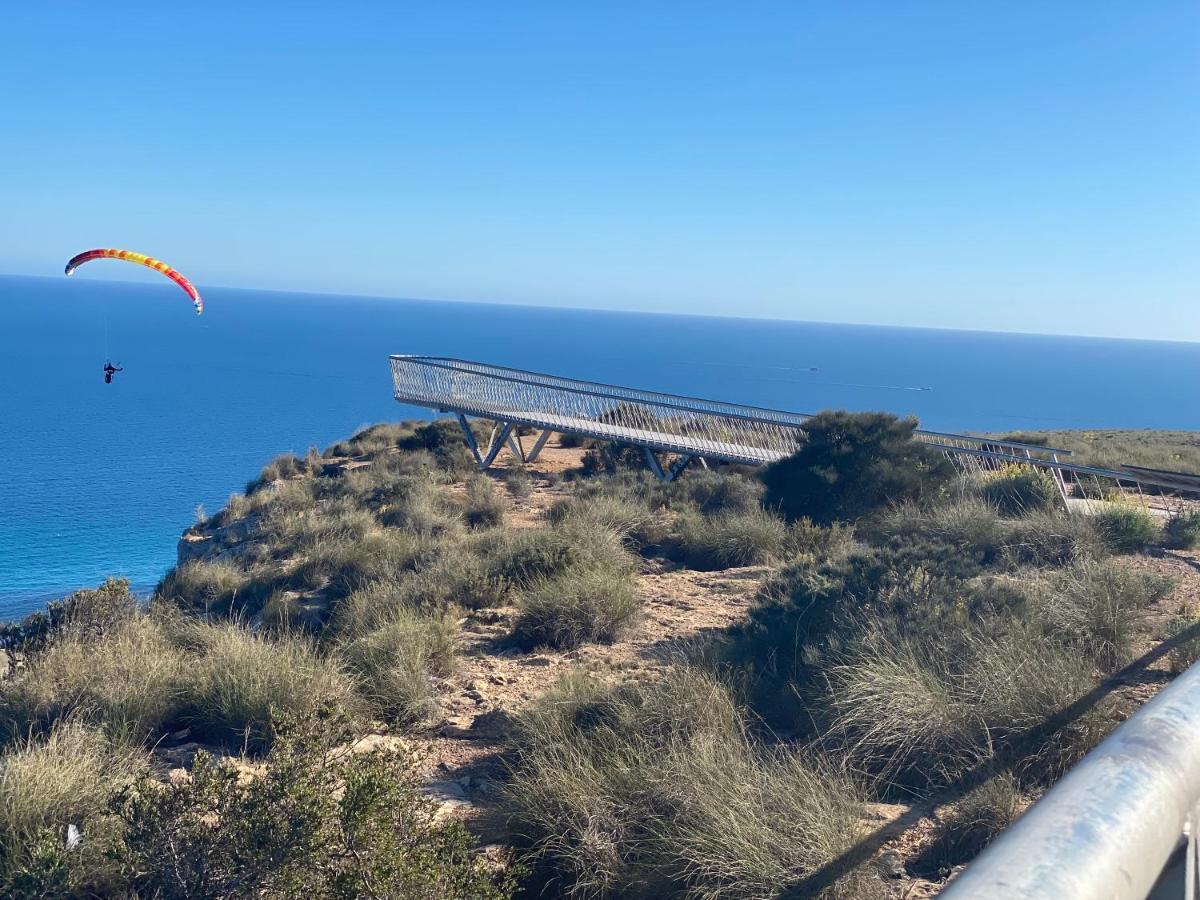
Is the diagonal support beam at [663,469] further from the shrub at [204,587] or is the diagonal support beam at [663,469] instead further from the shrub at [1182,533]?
the shrub at [1182,533]

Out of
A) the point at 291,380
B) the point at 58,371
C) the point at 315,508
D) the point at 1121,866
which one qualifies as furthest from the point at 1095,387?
the point at 1121,866

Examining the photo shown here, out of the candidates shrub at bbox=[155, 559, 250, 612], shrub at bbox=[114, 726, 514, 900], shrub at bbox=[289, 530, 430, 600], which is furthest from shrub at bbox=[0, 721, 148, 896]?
shrub at bbox=[155, 559, 250, 612]

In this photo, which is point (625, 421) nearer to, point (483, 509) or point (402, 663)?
point (483, 509)

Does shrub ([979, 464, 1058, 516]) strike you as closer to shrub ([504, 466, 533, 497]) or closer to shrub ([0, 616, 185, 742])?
shrub ([504, 466, 533, 497])

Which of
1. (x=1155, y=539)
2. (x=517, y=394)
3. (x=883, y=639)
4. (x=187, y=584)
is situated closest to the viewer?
(x=883, y=639)

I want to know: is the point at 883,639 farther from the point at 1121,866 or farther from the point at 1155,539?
the point at 1155,539

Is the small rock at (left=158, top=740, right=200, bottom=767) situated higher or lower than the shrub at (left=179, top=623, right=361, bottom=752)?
lower

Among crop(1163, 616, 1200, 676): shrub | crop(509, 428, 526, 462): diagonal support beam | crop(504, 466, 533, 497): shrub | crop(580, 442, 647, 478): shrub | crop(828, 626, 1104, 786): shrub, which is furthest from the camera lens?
crop(509, 428, 526, 462): diagonal support beam
